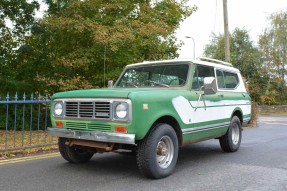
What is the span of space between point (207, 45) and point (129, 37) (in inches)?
1393

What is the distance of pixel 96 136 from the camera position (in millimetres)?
5125

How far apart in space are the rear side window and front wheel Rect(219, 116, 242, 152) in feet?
2.57

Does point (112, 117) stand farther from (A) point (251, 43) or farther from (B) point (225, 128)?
(A) point (251, 43)

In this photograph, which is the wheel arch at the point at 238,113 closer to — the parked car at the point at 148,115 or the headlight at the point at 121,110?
the parked car at the point at 148,115

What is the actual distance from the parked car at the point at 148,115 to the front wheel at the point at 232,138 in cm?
19

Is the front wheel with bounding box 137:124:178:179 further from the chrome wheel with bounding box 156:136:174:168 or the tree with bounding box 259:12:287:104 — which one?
the tree with bounding box 259:12:287:104

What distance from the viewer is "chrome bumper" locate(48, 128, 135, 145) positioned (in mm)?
4848

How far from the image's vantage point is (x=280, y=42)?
131 feet

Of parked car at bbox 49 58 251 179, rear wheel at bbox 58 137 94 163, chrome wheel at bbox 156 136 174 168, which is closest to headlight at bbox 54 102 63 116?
parked car at bbox 49 58 251 179

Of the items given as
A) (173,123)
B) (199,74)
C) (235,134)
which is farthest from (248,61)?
(173,123)

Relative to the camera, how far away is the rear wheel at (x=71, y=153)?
6199mm

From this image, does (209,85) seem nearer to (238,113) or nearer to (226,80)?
(226,80)

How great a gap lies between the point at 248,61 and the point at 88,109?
32.6 m

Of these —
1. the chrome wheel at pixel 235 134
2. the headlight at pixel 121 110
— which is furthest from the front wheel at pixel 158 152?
the chrome wheel at pixel 235 134
